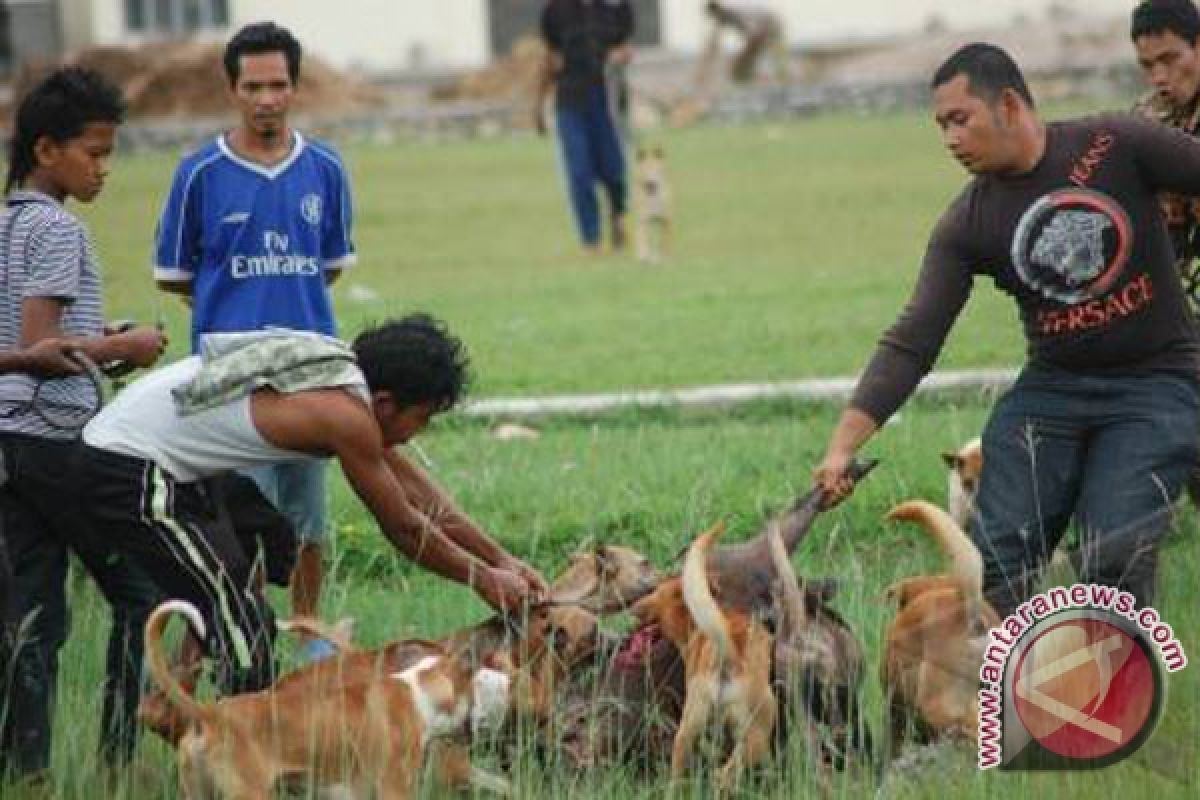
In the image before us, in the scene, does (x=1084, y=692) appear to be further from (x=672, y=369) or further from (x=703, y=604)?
(x=672, y=369)

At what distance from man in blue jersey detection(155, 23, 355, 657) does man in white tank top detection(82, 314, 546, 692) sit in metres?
1.35

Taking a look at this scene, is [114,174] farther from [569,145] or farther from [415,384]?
[415,384]

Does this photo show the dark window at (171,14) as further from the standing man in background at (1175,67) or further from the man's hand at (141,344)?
the man's hand at (141,344)

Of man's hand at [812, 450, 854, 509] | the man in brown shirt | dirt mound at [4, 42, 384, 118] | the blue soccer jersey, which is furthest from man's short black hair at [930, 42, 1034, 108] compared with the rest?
dirt mound at [4, 42, 384, 118]

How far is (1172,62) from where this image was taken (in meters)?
7.85

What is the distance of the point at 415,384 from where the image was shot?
20.6 feet

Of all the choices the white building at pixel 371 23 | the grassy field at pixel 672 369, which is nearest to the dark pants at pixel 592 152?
the grassy field at pixel 672 369

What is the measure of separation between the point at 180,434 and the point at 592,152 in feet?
48.9

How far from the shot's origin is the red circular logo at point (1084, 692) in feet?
19.3

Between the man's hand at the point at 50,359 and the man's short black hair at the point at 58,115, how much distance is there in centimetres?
56

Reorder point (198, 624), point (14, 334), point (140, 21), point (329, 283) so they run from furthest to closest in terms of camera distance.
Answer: point (140, 21)
point (329, 283)
point (14, 334)
point (198, 624)

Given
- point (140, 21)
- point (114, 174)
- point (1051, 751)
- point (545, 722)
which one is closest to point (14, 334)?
point (545, 722)

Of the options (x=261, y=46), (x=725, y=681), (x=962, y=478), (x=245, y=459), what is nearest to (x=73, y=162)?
(x=245, y=459)

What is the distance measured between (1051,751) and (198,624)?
1.75m
